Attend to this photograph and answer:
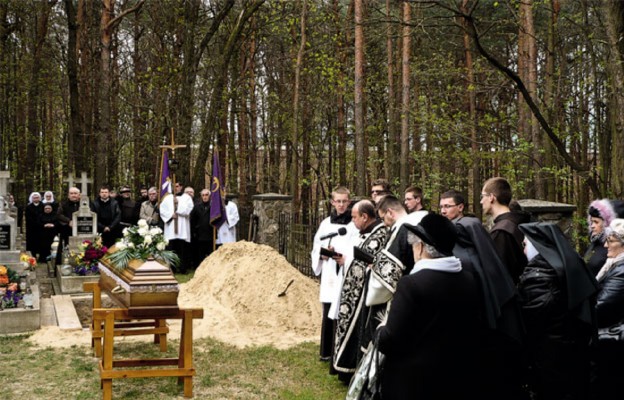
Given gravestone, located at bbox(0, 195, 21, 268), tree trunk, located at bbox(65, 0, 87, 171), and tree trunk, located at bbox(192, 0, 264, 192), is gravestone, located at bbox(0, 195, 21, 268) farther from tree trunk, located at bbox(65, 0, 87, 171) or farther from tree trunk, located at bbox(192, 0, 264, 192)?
tree trunk, located at bbox(65, 0, 87, 171)

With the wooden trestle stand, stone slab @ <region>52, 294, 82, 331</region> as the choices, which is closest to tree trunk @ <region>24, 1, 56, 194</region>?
stone slab @ <region>52, 294, 82, 331</region>

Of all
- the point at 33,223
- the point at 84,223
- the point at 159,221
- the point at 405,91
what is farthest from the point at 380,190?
the point at 33,223

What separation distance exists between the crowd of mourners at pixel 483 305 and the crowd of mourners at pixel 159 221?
31.6 ft

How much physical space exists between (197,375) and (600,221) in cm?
436

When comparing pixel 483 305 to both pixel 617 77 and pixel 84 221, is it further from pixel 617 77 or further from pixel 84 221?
pixel 84 221

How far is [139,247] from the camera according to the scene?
274 inches

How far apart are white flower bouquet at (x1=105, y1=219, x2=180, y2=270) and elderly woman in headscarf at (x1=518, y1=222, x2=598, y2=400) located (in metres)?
3.65

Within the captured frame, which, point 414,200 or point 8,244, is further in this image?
point 8,244

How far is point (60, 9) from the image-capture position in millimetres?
29484

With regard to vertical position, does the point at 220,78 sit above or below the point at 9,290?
above

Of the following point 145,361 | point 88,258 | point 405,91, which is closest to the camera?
point 145,361

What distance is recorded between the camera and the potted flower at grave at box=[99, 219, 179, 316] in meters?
6.30

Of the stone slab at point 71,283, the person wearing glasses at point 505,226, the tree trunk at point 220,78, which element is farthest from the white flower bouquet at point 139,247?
the tree trunk at point 220,78

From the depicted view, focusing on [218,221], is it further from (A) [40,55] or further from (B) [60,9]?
(B) [60,9]
